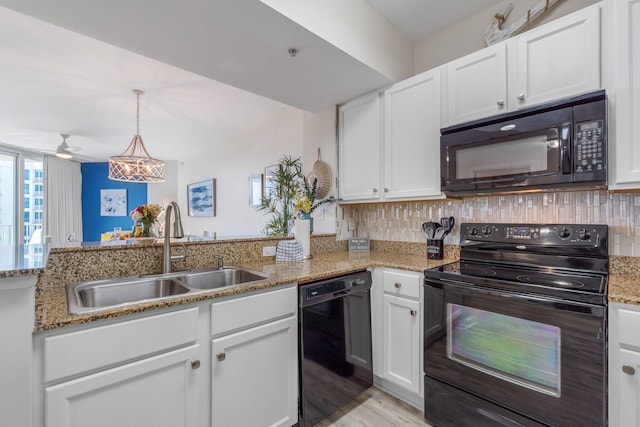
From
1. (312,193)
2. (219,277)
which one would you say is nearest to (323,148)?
(312,193)

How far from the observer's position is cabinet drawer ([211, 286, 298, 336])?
125 centimetres

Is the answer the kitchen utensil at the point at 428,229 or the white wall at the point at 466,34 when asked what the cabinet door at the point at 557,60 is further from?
the kitchen utensil at the point at 428,229

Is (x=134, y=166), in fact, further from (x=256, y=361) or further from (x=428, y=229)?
(x=428, y=229)

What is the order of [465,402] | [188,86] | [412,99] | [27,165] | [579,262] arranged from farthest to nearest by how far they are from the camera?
1. [27,165]
2. [188,86]
3. [412,99]
4. [579,262]
5. [465,402]

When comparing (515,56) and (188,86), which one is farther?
(188,86)

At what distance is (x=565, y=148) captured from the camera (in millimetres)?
1410

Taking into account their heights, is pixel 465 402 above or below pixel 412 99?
below

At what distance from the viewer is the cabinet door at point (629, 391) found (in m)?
1.08

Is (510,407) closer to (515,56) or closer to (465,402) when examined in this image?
(465,402)

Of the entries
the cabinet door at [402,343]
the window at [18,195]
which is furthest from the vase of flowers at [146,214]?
the window at [18,195]

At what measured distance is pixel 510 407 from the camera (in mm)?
1324

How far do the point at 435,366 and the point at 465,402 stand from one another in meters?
0.20

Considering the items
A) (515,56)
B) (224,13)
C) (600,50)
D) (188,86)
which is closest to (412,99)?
(515,56)

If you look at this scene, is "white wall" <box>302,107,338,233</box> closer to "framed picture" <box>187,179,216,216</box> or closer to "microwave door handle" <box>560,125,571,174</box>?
"microwave door handle" <box>560,125,571,174</box>
